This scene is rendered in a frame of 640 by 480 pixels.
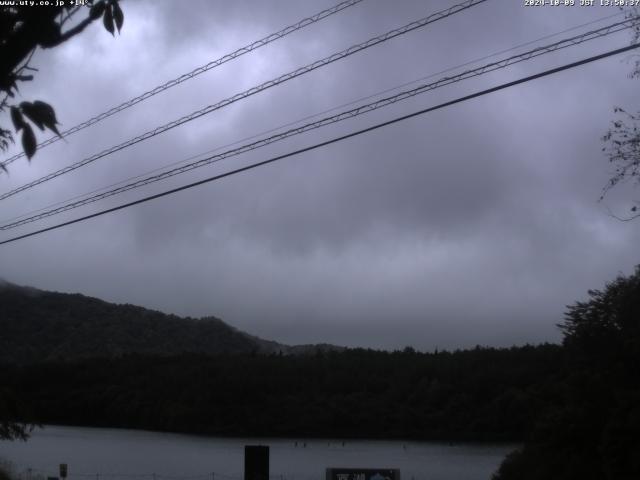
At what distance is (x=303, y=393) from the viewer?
82.2 m

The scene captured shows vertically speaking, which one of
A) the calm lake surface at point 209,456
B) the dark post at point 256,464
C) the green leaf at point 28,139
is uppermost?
the green leaf at point 28,139

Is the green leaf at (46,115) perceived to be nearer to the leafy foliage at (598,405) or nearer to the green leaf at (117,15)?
the green leaf at (117,15)

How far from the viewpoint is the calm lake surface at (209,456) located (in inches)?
1786

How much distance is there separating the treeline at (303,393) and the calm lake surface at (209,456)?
2865mm

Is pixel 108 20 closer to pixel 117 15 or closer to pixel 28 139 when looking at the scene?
pixel 117 15

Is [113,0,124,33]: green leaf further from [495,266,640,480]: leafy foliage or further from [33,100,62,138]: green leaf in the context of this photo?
[495,266,640,480]: leafy foliage

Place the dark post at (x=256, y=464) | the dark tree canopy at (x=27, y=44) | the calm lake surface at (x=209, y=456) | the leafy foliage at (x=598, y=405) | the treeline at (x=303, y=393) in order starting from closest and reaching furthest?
the dark tree canopy at (x=27, y=44) < the dark post at (x=256, y=464) < the leafy foliage at (x=598, y=405) < the calm lake surface at (x=209, y=456) < the treeline at (x=303, y=393)

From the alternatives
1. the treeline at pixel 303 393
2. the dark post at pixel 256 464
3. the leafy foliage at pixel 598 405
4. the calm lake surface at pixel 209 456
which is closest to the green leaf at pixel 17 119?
the dark post at pixel 256 464

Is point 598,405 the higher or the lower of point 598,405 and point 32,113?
the lower

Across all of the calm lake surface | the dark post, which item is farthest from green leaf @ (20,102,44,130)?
the calm lake surface

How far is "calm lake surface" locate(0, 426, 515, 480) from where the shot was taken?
149 ft

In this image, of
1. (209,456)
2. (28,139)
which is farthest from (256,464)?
(209,456)

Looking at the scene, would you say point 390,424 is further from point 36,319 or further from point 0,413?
point 0,413

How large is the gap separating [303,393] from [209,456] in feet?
84.8
